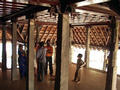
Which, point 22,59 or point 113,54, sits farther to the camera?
point 22,59

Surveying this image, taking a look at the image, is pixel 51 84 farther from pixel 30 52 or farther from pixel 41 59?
pixel 30 52

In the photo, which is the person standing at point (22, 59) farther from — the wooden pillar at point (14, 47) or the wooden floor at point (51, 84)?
the wooden floor at point (51, 84)

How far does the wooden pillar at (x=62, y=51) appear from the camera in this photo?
8.73 feet

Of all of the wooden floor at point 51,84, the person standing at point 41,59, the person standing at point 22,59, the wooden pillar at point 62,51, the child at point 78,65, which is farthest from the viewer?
the person standing at point 22,59

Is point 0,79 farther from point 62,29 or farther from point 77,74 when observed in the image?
point 62,29

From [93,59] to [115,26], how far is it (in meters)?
14.0

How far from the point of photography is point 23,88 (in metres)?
4.93

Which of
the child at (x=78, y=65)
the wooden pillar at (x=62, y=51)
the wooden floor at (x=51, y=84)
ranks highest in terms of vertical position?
the wooden pillar at (x=62, y=51)

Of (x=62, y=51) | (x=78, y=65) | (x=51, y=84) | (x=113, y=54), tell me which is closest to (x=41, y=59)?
(x=51, y=84)

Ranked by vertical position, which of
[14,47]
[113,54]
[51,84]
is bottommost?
[51,84]

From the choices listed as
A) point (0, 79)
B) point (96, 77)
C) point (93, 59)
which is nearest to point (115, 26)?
point (96, 77)

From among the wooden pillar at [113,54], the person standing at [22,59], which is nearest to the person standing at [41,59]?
the person standing at [22,59]

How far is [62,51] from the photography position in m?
2.68

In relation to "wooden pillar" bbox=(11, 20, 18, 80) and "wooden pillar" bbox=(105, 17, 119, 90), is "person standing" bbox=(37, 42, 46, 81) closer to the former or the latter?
"wooden pillar" bbox=(11, 20, 18, 80)
